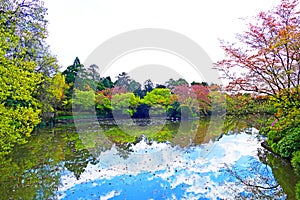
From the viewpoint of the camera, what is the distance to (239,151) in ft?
26.6

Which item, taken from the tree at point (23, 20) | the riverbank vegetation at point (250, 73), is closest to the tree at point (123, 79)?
the riverbank vegetation at point (250, 73)

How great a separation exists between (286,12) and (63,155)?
8241 mm

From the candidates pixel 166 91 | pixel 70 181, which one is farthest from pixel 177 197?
pixel 166 91

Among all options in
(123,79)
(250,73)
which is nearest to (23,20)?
(250,73)

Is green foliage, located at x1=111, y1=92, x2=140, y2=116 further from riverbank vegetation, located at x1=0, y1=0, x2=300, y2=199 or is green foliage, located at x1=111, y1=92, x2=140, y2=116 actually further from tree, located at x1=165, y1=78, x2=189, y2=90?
riverbank vegetation, located at x1=0, y1=0, x2=300, y2=199

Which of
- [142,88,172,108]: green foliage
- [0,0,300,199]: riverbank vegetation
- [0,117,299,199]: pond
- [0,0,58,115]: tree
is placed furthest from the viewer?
[142,88,172,108]: green foliage

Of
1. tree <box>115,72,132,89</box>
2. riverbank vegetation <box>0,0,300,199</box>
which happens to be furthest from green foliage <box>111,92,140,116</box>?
riverbank vegetation <box>0,0,300,199</box>

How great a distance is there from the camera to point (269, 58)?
6215 mm

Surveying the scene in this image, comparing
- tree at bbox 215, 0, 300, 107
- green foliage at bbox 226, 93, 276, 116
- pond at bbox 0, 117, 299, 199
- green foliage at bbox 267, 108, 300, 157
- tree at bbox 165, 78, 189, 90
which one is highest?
tree at bbox 165, 78, 189, 90

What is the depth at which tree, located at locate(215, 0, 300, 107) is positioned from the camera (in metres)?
5.56

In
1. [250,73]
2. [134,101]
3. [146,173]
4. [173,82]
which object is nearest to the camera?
[146,173]

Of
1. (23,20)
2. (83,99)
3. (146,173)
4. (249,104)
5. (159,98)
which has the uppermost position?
(23,20)

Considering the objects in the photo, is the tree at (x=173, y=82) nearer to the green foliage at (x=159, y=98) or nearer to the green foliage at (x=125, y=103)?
the green foliage at (x=159, y=98)

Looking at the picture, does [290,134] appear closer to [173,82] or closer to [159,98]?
[159,98]
